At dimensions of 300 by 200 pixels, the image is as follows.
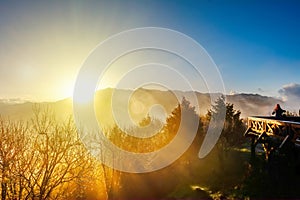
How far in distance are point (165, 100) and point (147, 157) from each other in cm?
1338

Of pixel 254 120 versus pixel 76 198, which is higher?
pixel 254 120

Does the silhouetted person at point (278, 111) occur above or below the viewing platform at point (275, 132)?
above

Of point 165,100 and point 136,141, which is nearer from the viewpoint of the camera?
point 136,141

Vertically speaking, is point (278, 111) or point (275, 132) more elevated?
point (278, 111)

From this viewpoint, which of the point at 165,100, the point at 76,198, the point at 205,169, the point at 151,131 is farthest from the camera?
the point at 165,100

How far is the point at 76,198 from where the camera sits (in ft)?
82.8

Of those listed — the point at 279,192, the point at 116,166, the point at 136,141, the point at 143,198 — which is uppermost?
the point at 136,141

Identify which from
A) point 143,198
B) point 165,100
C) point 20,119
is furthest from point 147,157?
point 20,119

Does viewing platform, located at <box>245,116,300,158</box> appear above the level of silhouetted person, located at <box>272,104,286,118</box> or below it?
below

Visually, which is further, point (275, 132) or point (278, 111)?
point (278, 111)

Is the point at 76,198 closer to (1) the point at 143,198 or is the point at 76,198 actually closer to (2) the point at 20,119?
(1) the point at 143,198

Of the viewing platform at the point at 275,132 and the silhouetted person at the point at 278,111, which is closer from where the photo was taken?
the viewing platform at the point at 275,132

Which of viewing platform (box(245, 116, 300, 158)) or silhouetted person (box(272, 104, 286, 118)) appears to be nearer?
viewing platform (box(245, 116, 300, 158))

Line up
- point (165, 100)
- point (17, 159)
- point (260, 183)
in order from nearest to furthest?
point (17, 159) → point (260, 183) → point (165, 100)
